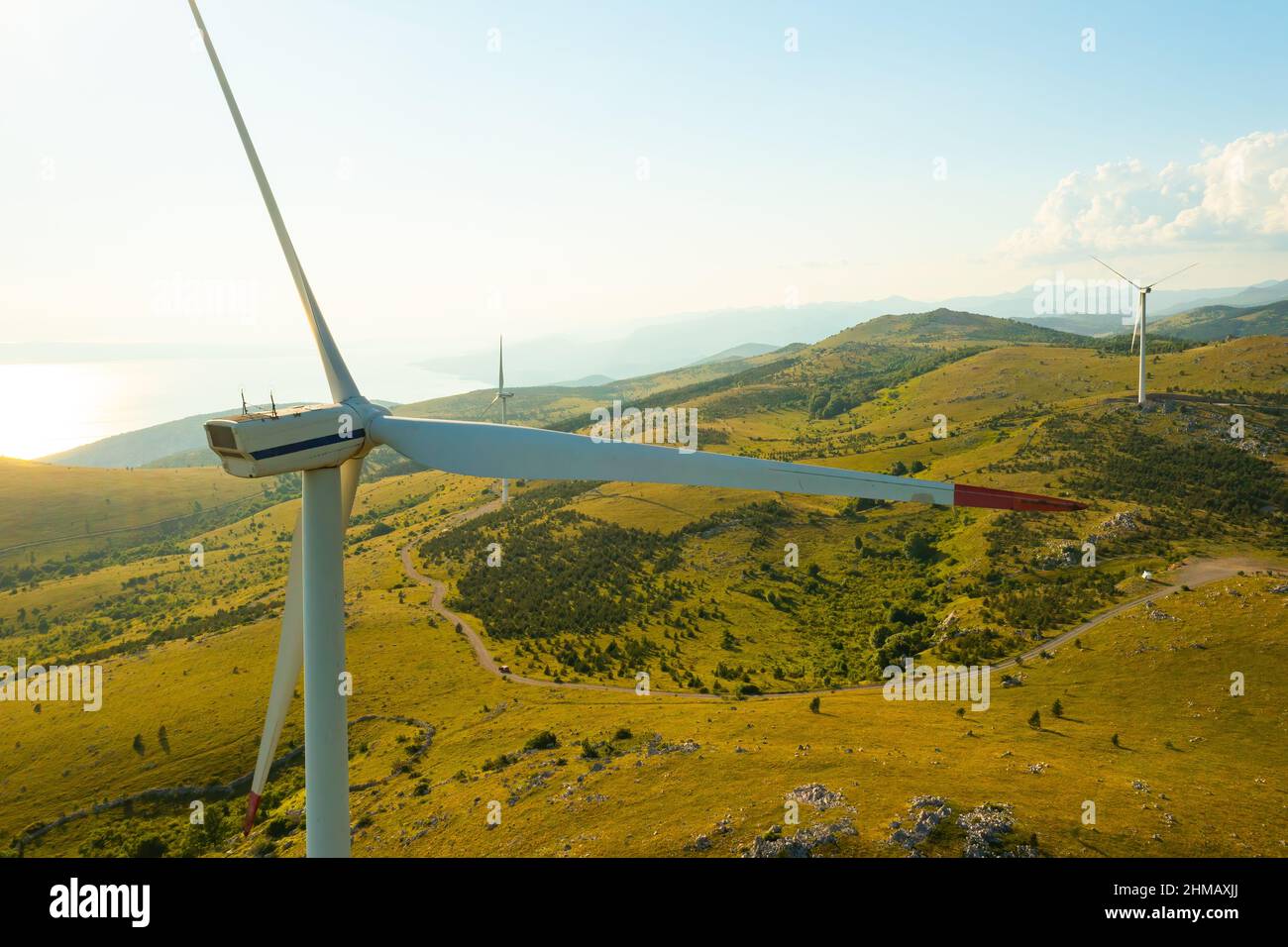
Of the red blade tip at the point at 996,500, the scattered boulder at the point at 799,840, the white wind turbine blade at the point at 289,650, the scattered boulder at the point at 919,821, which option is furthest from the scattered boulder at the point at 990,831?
the white wind turbine blade at the point at 289,650

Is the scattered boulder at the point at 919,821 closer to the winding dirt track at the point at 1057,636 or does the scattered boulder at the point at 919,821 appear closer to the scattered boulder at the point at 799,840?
the scattered boulder at the point at 799,840

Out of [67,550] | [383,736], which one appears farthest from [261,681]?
[67,550]

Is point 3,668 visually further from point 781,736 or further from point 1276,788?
point 1276,788

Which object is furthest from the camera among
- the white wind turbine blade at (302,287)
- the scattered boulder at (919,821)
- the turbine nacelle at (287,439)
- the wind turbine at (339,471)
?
the scattered boulder at (919,821)

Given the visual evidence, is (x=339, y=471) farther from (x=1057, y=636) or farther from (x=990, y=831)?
(x=1057, y=636)
